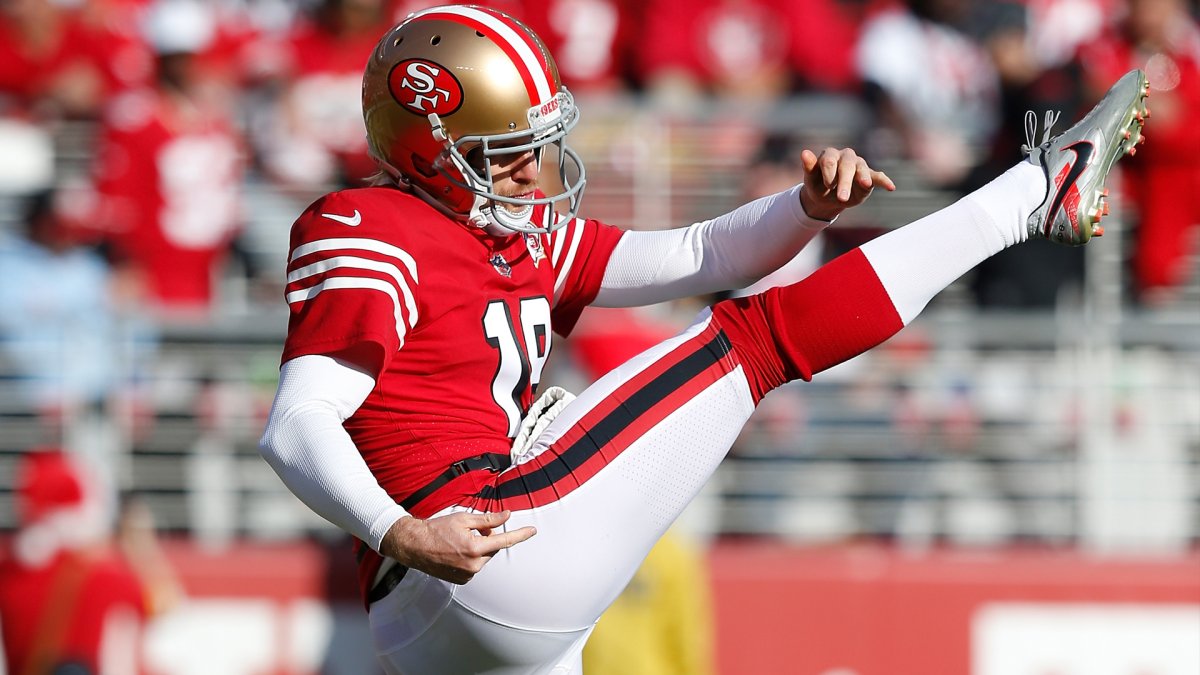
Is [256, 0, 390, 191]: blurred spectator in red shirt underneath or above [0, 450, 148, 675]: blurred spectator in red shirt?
above

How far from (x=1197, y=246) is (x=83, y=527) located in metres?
4.66

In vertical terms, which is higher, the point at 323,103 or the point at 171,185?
the point at 323,103

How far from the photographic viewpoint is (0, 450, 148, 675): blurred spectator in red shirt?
569 cm

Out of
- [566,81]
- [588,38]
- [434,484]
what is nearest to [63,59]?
[566,81]

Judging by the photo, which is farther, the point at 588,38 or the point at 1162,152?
the point at 588,38

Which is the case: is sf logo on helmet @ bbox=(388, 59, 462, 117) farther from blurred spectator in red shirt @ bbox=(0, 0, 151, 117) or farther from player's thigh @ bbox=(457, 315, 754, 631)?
blurred spectator in red shirt @ bbox=(0, 0, 151, 117)

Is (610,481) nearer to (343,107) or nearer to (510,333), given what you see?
(510,333)

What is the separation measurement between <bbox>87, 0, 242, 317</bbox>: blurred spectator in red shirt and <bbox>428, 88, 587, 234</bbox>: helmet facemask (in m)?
3.89

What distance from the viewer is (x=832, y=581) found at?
19.2 ft

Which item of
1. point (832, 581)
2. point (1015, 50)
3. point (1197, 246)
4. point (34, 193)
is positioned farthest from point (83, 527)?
point (1197, 246)

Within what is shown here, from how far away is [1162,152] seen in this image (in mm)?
6598

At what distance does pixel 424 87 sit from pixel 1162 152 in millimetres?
4371

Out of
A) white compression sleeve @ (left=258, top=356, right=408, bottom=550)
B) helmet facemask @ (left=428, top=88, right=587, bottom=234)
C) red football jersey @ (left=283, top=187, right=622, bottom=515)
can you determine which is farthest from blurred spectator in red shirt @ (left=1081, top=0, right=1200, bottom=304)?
white compression sleeve @ (left=258, top=356, right=408, bottom=550)

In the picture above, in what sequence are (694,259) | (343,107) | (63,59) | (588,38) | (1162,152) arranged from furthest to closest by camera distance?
(588,38)
(63,59)
(343,107)
(1162,152)
(694,259)
